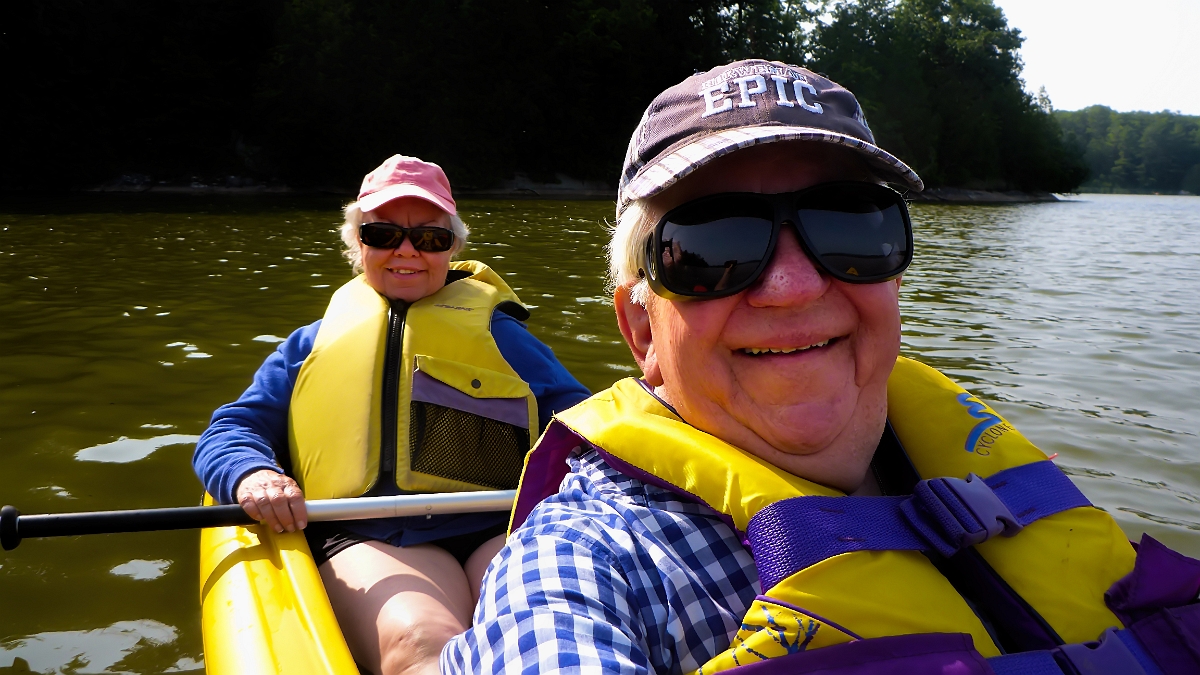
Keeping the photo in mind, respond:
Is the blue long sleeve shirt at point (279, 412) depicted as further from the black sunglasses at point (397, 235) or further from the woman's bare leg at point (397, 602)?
the black sunglasses at point (397, 235)

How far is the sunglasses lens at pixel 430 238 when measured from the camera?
3.12 meters

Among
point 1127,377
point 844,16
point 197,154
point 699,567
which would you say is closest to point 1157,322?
point 1127,377

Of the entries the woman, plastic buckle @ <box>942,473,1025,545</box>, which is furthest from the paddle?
plastic buckle @ <box>942,473,1025,545</box>

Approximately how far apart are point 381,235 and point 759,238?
2.16 meters

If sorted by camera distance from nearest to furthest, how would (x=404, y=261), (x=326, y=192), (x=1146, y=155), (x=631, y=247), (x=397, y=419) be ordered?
(x=631, y=247), (x=397, y=419), (x=404, y=261), (x=326, y=192), (x=1146, y=155)

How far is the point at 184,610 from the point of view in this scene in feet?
9.09

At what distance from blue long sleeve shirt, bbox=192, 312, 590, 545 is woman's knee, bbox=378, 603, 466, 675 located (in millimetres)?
398

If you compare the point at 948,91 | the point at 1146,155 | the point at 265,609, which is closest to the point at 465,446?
the point at 265,609

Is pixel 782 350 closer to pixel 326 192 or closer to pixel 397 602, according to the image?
pixel 397 602

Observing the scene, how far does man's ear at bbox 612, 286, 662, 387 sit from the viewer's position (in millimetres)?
1482

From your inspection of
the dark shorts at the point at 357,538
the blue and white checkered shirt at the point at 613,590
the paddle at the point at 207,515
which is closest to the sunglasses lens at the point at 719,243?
the blue and white checkered shirt at the point at 613,590

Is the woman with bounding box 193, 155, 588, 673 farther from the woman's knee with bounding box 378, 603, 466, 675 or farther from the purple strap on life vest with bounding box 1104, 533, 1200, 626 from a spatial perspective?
the purple strap on life vest with bounding box 1104, 533, 1200, 626

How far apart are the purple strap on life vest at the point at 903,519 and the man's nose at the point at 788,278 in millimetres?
296

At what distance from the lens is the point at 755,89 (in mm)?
1290
